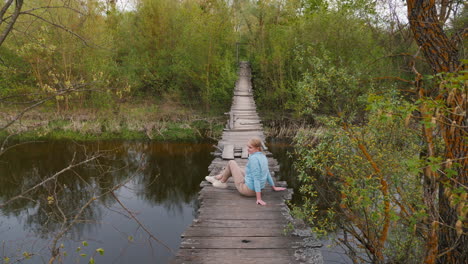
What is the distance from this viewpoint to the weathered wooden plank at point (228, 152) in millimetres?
6541

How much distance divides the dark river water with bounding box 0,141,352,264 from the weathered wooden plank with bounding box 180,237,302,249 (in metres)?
0.51

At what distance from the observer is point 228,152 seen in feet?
22.3

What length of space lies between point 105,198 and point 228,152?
359 centimetres

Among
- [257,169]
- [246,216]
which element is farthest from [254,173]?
[246,216]

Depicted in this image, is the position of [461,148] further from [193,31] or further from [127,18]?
[127,18]

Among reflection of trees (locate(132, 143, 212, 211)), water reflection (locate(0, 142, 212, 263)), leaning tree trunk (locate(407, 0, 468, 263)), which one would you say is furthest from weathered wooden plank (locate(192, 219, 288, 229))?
reflection of trees (locate(132, 143, 212, 211))

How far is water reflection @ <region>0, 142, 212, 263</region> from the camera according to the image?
6066 millimetres

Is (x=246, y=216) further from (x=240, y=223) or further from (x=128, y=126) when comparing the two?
(x=128, y=126)

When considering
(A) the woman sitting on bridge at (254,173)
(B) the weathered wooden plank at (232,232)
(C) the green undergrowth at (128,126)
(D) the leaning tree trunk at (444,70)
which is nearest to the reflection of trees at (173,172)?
(C) the green undergrowth at (128,126)

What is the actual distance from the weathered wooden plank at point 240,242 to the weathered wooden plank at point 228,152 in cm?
300

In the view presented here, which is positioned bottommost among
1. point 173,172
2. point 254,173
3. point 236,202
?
point 173,172

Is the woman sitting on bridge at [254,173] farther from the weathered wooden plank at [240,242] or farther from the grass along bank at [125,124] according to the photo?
the grass along bank at [125,124]

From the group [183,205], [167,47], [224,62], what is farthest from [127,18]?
[183,205]

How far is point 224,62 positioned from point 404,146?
9.72 meters
